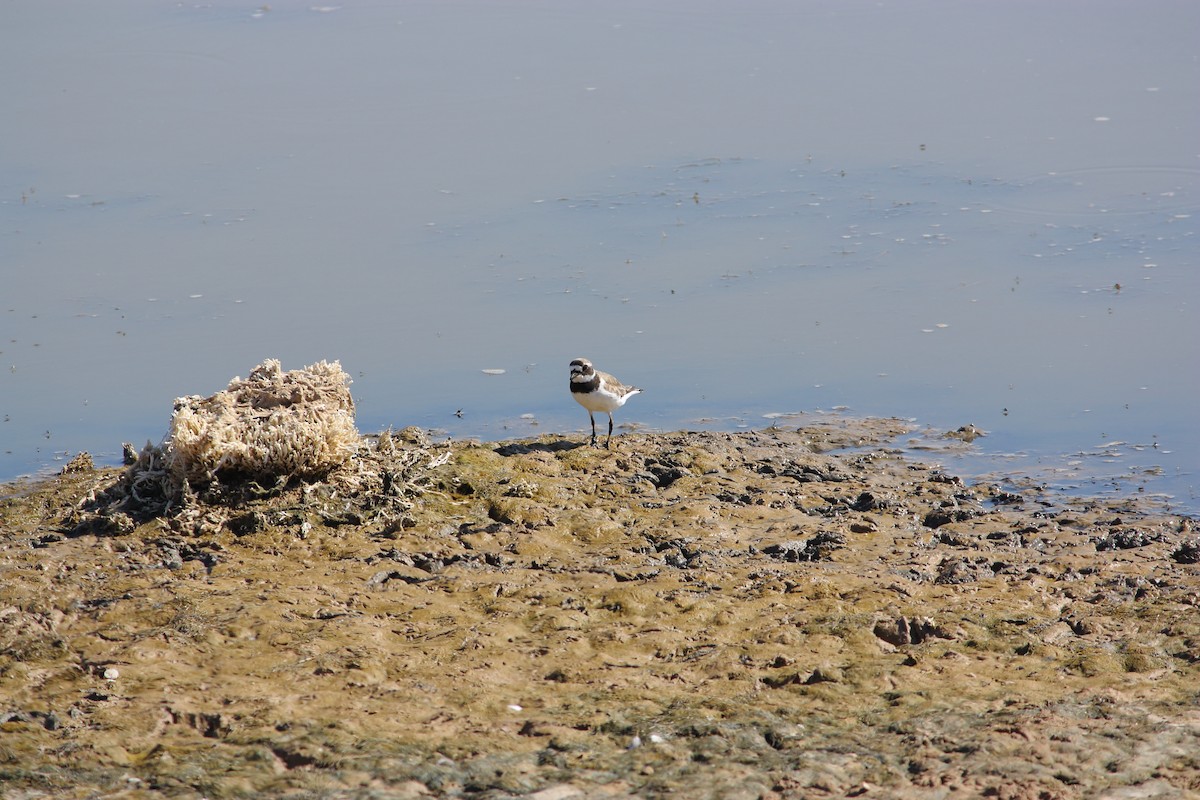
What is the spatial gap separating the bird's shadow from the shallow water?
1.29 meters

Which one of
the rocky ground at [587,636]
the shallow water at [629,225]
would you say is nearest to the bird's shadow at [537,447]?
the rocky ground at [587,636]

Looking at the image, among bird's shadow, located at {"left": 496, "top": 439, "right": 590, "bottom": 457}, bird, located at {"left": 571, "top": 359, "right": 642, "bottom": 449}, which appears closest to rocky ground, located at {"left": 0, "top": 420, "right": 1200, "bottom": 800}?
bird's shadow, located at {"left": 496, "top": 439, "right": 590, "bottom": 457}

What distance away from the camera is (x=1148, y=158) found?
1842 cm

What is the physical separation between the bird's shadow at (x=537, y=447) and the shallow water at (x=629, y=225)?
1.29 m

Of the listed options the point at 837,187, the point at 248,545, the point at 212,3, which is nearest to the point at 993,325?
the point at 837,187

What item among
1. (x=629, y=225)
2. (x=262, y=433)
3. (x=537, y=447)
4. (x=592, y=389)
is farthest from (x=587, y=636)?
(x=629, y=225)

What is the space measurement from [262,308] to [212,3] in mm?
15875

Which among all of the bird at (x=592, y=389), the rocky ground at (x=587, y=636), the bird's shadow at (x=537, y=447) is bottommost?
the rocky ground at (x=587, y=636)

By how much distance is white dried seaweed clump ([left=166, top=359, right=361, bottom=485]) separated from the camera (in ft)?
27.4

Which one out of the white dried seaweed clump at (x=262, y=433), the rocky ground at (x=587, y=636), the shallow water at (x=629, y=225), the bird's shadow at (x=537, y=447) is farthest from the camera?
the shallow water at (x=629, y=225)

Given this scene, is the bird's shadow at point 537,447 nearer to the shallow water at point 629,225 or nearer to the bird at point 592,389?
the bird at point 592,389

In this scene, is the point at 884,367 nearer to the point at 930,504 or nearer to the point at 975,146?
the point at 930,504

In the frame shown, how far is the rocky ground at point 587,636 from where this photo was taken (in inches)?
216

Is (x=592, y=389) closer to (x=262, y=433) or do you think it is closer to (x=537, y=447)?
(x=537, y=447)
